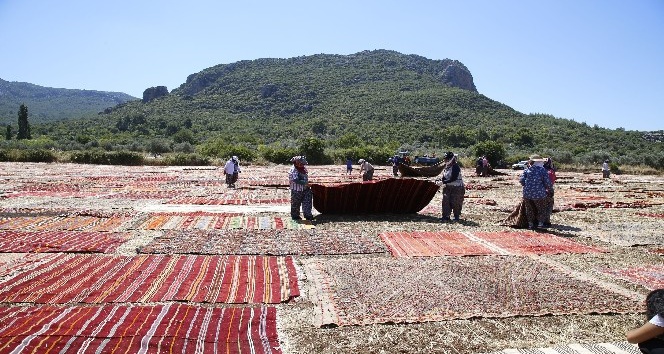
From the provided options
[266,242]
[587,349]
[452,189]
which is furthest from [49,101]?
[587,349]

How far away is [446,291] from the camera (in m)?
4.56

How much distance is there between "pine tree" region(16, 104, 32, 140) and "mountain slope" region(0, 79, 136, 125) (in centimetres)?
3806

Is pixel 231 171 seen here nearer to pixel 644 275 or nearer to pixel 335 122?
pixel 644 275

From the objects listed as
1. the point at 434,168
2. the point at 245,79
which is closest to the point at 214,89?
the point at 245,79

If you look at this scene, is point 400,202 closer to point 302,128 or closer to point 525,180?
point 525,180

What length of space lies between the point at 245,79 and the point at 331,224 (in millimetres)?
74416

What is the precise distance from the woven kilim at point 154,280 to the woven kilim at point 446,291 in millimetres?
473

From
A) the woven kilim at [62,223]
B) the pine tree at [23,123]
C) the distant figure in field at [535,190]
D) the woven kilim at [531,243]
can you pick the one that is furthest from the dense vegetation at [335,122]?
the woven kilim at [531,243]

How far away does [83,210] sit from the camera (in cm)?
969

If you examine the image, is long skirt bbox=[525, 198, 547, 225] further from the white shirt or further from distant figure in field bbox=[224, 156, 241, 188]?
distant figure in field bbox=[224, 156, 241, 188]

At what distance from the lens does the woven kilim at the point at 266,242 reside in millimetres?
6195

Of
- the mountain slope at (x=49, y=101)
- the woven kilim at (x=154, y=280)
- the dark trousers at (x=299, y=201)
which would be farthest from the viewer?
the mountain slope at (x=49, y=101)

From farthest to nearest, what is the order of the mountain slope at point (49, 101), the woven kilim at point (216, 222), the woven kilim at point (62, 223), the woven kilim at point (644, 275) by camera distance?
1. the mountain slope at point (49, 101)
2. the woven kilim at point (216, 222)
3. the woven kilim at point (62, 223)
4. the woven kilim at point (644, 275)

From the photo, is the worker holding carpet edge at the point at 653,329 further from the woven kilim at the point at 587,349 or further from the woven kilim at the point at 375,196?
the woven kilim at the point at 375,196
